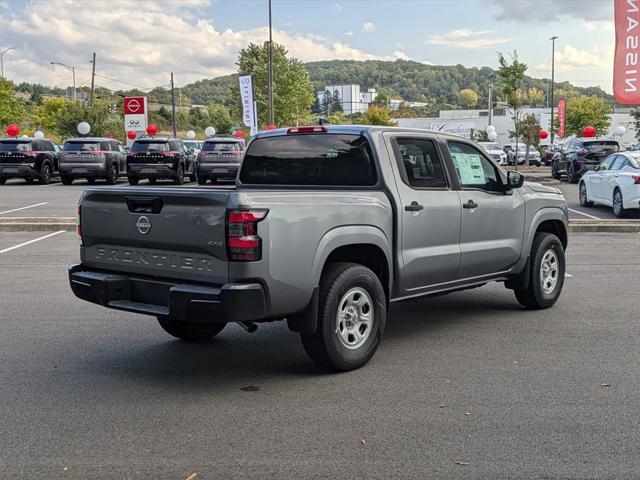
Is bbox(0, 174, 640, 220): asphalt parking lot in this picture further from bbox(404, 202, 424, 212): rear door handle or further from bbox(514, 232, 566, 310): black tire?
bbox(404, 202, 424, 212): rear door handle

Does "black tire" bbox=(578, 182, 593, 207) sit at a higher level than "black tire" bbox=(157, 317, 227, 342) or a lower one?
higher

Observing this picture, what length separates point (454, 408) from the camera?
202 inches

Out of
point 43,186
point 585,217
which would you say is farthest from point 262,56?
point 585,217

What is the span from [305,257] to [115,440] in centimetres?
180

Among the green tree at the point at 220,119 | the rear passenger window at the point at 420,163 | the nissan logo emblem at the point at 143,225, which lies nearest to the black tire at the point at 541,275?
the rear passenger window at the point at 420,163

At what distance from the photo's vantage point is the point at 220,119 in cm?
9900

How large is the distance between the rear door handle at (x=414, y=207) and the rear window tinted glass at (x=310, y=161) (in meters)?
0.35

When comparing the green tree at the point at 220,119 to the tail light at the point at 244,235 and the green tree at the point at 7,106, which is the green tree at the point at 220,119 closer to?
the green tree at the point at 7,106

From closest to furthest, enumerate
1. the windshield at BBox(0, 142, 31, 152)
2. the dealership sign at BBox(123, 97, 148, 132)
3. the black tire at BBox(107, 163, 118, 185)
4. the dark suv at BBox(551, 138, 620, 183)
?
the dark suv at BBox(551, 138, 620, 183), the black tire at BBox(107, 163, 118, 185), the windshield at BBox(0, 142, 31, 152), the dealership sign at BBox(123, 97, 148, 132)

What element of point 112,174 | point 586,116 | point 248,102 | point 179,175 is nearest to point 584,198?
point 179,175

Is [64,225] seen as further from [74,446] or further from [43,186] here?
[43,186]

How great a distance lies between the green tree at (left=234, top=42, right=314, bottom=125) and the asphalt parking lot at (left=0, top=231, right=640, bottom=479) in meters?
65.4

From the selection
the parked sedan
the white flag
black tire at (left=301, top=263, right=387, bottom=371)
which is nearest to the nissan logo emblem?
black tire at (left=301, top=263, right=387, bottom=371)

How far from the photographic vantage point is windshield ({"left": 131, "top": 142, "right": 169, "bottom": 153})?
26891 mm
